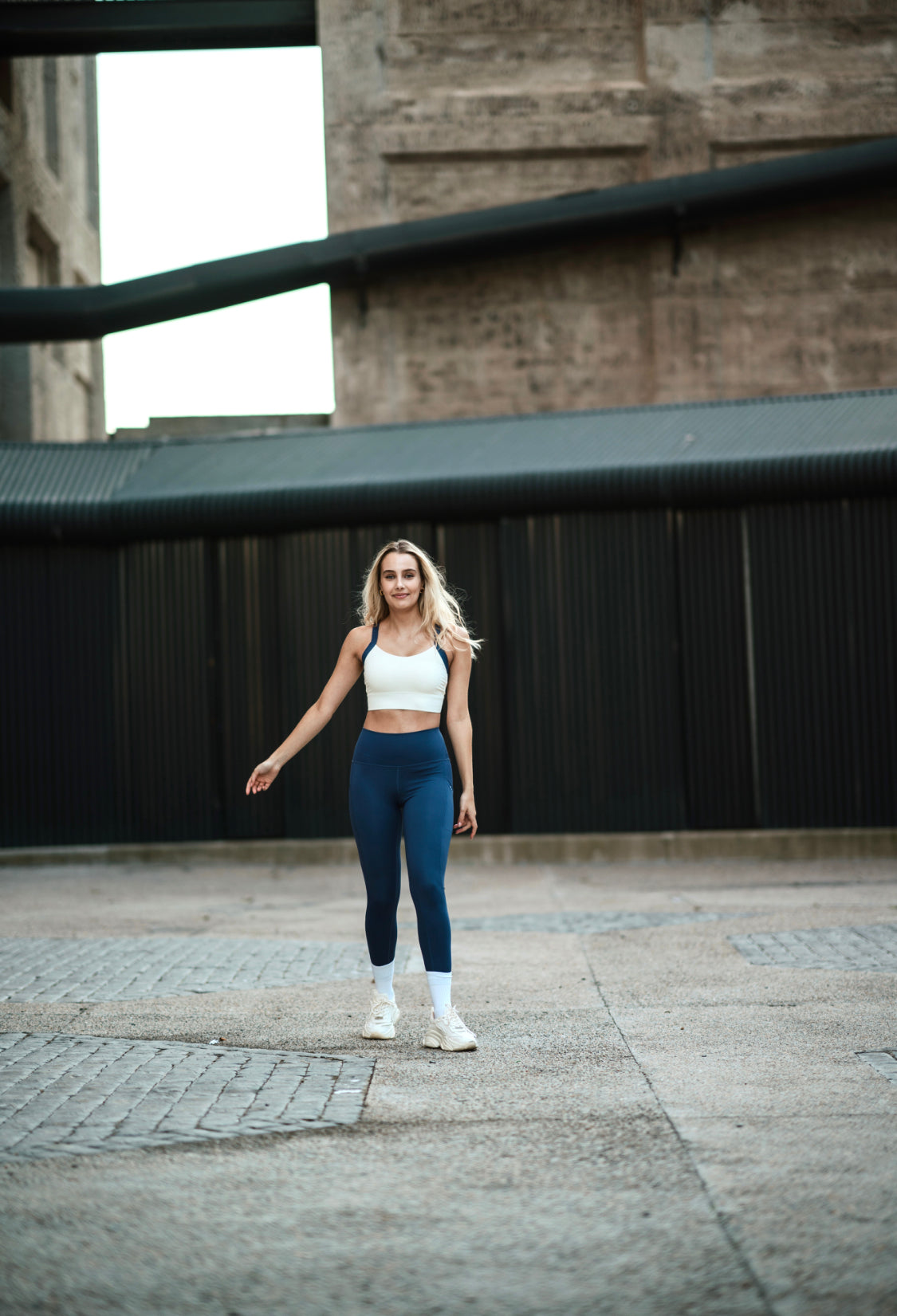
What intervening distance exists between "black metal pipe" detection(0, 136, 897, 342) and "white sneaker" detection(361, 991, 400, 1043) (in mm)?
14894

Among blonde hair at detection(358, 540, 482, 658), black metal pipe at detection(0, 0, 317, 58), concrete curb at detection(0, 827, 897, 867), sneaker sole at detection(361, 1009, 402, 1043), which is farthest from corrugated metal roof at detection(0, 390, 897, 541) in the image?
sneaker sole at detection(361, 1009, 402, 1043)

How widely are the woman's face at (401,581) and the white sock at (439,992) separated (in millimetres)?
1448

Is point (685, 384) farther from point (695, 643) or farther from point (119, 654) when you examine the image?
point (119, 654)

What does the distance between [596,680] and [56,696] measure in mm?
5698

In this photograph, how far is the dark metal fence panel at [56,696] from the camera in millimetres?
14281

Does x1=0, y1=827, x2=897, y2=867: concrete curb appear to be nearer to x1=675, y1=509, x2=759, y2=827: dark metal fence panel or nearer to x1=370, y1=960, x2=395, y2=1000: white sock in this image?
x1=675, y1=509, x2=759, y2=827: dark metal fence panel

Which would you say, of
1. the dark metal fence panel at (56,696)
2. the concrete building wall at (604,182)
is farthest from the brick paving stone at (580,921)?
the concrete building wall at (604,182)

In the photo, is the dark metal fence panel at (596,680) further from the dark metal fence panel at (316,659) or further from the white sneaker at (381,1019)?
the white sneaker at (381,1019)

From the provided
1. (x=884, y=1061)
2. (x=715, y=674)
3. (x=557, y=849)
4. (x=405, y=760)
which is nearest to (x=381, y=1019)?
(x=405, y=760)

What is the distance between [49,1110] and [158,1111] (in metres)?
0.35

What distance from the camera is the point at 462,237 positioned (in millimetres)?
18562

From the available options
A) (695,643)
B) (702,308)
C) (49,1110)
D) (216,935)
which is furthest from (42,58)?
(49,1110)

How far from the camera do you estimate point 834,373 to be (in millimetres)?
19375

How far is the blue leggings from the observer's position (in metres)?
5.21
